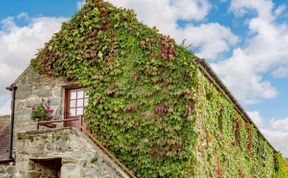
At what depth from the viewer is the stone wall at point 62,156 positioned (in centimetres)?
1299

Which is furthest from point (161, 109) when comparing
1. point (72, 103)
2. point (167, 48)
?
point (72, 103)

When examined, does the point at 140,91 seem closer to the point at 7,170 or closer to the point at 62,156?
the point at 62,156

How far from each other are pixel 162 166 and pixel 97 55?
178 inches

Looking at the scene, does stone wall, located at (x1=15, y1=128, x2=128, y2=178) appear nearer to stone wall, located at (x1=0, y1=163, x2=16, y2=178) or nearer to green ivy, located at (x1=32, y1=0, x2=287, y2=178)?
stone wall, located at (x1=0, y1=163, x2=16, y2=178)

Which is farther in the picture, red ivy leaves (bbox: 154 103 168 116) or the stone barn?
red ivy leaves (bbox: 154 103 168 116)

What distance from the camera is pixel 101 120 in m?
15.4

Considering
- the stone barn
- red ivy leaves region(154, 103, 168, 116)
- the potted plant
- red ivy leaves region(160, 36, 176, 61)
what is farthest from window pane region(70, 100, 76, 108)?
red ivy leaves region(160, 36, 176, 61)

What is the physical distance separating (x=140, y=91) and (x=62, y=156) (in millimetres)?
3288

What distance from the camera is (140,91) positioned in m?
15.1

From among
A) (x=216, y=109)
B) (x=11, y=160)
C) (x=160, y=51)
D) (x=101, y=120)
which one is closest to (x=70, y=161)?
(x=101, y=120)

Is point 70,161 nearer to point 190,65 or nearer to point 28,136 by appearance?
point 28,136

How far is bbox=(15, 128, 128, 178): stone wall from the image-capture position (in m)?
13.0

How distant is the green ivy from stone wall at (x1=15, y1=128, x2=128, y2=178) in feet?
5.78

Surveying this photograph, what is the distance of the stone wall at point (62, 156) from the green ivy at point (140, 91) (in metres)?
1.76
